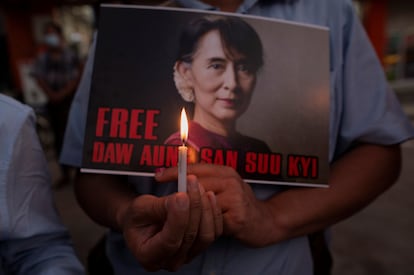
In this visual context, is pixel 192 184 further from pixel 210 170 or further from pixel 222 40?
pixel 222 40

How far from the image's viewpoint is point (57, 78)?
3664mm

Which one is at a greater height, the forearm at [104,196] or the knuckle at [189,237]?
the knuckle at [189,237]

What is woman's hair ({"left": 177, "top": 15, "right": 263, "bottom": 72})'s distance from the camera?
2.19 feet

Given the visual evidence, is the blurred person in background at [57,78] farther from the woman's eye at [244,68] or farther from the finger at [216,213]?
the finger at [216,213]

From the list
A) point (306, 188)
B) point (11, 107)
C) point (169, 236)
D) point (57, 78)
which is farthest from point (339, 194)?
point (57, 78)

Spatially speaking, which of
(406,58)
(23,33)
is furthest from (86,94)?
(406,58)

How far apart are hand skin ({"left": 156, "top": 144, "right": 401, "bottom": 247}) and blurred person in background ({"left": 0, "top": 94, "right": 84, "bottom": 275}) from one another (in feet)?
1.08

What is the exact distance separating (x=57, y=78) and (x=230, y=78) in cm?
347

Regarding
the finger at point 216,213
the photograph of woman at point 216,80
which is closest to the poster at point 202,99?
the photograph of woman at point 216,80

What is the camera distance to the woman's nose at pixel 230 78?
0.66m

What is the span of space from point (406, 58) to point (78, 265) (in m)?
12.4

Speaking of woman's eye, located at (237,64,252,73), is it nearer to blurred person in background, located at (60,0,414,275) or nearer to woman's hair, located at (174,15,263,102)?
woman's hair, located at (174,15,263,102)

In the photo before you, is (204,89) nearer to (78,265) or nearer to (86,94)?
(86,94)

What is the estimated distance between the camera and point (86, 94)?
2.60ft
